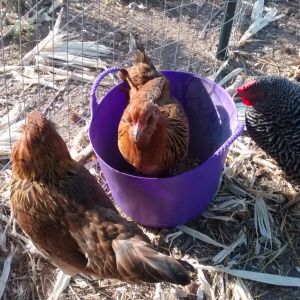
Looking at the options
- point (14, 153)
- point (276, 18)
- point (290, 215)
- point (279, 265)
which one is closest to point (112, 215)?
point (14, 153)

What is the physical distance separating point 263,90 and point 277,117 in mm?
171

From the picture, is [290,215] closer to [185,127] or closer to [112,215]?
[185,127]

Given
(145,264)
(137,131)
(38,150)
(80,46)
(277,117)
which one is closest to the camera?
(145,264)

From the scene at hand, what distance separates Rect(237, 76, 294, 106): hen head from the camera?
2.82 metres

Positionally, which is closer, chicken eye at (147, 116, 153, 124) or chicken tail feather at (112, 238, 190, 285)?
chicken tail feather at (112, 238, 190, 285)

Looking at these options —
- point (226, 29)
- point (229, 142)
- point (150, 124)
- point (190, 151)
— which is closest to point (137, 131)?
point (150, 124)

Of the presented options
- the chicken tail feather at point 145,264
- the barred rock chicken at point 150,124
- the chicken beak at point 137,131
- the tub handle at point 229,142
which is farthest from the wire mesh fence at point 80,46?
the chicken tail feather at point 145,264

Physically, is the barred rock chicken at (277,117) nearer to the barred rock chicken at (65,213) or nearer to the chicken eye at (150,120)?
the chicken eye at (150,120)

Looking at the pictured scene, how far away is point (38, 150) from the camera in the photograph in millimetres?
2207

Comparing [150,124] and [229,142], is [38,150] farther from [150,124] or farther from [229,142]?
[229,142]

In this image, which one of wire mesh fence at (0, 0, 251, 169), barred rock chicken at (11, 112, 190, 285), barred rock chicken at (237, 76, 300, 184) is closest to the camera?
barred rock chicken at (11, 112, 190, 285)

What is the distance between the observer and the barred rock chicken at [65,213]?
2.08 m

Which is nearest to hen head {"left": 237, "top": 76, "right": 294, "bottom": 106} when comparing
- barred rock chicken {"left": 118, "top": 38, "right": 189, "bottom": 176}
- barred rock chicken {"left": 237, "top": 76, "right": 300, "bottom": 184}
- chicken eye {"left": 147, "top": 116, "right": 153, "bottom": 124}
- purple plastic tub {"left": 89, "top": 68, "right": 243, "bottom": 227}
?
barred rock chicken {"left": 237, "top": 76, "right": 300, "bottom": 184}

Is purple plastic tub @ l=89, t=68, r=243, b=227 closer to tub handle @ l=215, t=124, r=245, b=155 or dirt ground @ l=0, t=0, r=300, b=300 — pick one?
tub handle @ l=215, t=124, r=245, b=155
